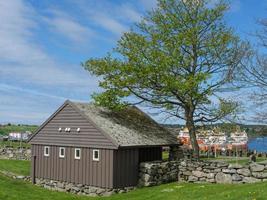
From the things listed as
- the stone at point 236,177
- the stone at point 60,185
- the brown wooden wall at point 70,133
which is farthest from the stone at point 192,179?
the stone at point 60,185

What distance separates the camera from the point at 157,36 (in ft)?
110

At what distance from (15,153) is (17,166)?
8.41 meters

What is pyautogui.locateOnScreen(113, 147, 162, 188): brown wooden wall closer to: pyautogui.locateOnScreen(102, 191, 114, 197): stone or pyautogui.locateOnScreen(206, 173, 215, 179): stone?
pyautogui.locateOnScreen(102, 191, 114, 197): stone

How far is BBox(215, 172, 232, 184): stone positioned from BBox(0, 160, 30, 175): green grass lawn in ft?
62.1

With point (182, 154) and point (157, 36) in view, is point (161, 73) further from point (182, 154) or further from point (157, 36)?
point (182, 154)

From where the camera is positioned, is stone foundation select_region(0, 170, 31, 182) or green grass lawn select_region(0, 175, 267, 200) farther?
stone foundation select_region(0, 170, 31, 182)

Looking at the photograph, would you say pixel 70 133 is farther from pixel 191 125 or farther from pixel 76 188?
pixel 191 125

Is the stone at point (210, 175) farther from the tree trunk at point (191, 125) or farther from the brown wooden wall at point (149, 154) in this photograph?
the brown wooden wall at point (149, 154)

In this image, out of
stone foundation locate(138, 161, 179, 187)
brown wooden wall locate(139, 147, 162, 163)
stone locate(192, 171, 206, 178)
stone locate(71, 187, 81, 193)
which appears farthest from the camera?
brown wooden wall locate(139, 147, 162, 163)

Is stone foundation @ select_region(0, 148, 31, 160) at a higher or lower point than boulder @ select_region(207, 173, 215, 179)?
higher

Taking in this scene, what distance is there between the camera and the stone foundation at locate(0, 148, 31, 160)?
51.6m

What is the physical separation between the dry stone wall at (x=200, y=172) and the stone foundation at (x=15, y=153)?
2347 cm

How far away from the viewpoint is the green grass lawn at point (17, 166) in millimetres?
41603

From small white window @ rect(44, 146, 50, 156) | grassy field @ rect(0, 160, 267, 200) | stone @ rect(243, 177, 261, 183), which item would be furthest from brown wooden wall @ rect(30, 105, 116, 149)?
stone @ rect(243, 177, 261, 183)
